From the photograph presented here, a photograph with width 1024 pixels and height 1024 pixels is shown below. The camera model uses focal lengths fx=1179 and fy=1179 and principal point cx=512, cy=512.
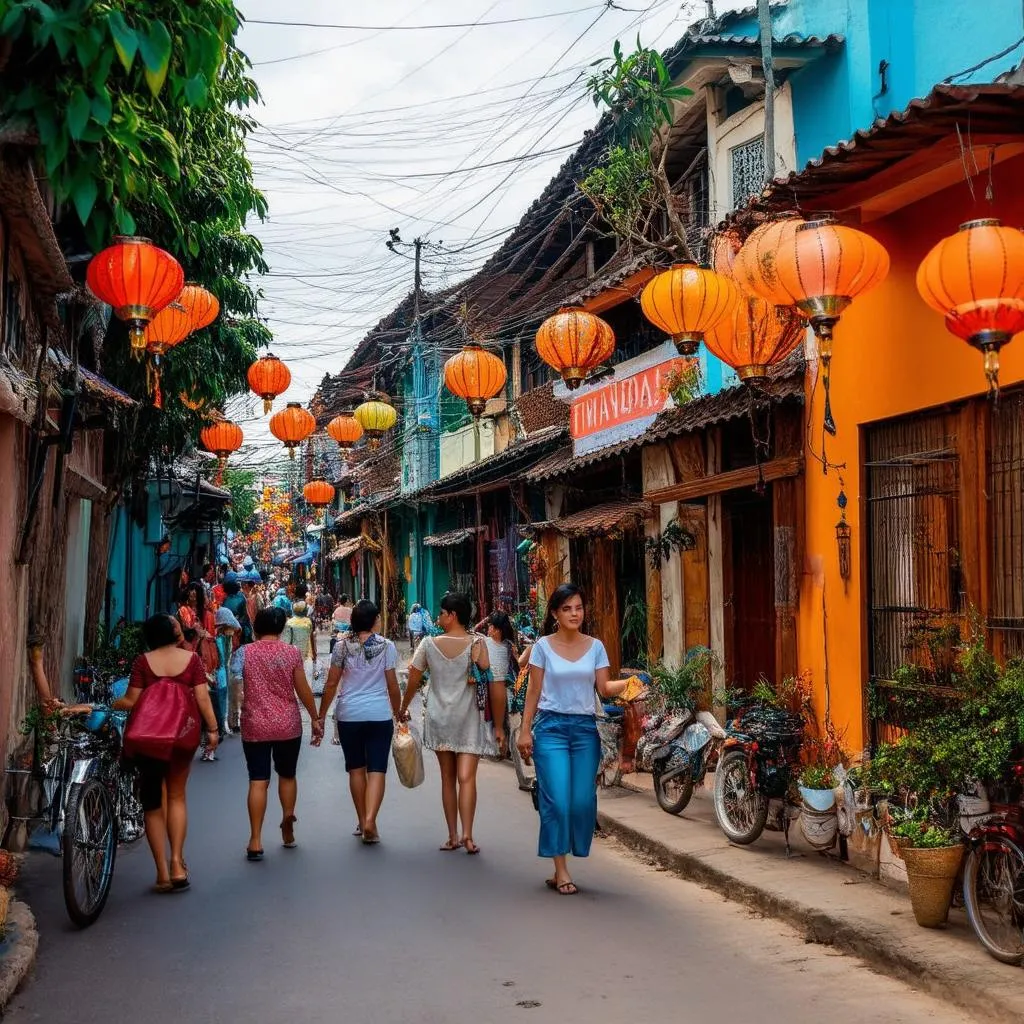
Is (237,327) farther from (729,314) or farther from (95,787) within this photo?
(95,787)

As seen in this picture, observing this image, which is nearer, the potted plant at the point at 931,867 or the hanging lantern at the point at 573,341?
the potted plant at the point at 931,867

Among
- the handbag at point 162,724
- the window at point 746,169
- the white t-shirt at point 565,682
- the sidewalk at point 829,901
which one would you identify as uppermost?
the window at point 746,169

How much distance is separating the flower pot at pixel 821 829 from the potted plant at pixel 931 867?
1.83m

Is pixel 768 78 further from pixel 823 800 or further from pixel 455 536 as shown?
pixel 455 536

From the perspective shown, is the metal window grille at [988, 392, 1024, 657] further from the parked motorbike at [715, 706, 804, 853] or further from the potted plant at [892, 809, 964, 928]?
the parked motorbike at [715, 706, 804, 853]

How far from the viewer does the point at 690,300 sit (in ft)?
31.3

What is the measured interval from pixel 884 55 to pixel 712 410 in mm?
4215

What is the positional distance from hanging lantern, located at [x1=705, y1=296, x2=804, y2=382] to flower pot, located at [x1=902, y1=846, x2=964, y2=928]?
452 centimetres

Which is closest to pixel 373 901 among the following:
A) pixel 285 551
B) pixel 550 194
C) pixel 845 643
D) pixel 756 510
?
pixel 845 643

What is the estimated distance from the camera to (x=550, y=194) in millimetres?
20484

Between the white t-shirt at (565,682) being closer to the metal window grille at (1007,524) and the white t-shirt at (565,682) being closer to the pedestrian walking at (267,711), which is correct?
the pedestrian walking at (267,711)

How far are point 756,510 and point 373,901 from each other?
6925 millimetres

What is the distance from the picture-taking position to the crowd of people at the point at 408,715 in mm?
7934

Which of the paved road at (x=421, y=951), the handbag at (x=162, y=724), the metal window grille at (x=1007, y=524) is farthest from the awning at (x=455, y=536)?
the metal window grille at (x=1007, y=524)
